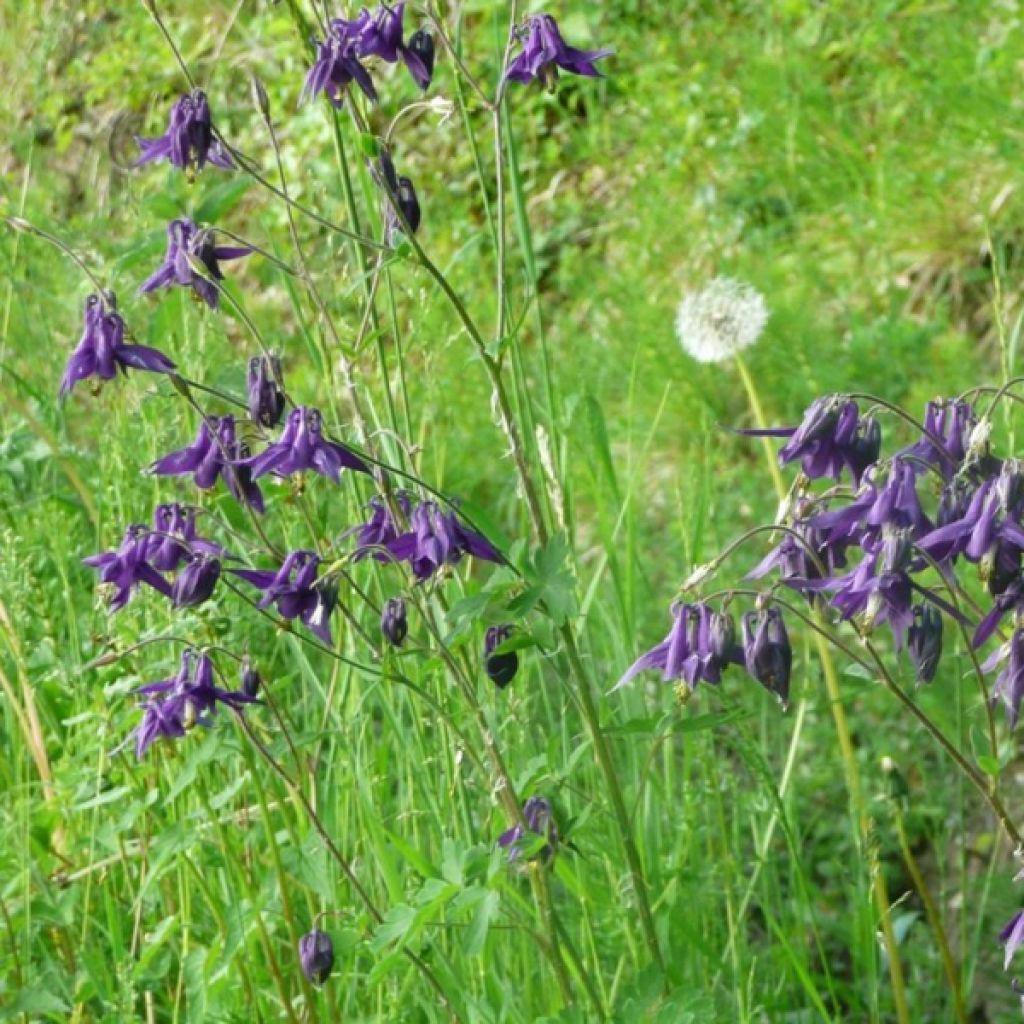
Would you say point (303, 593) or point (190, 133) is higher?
point (190, 133)

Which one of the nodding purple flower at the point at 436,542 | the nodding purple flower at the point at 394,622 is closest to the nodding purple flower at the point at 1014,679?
the nodding purple flower at the point at 436,542

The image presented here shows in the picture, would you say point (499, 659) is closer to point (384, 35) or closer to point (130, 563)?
point (130, 563)

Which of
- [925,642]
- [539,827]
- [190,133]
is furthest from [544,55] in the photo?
[539,827]

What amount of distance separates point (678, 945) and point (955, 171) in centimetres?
325

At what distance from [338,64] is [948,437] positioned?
29.4 inches

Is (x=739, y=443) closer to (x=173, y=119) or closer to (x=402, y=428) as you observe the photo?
(x=402, y=428)

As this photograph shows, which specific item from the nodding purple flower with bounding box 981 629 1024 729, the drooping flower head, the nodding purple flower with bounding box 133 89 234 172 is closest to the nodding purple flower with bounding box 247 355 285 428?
the nodding purple flower with bounding box 133 89 234 172

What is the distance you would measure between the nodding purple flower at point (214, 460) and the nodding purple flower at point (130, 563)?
0.09 metres

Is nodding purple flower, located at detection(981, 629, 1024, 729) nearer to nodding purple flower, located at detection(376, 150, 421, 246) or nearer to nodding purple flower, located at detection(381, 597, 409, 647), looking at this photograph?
nodding purple flower, located at detection(381, 597, 409, 647)

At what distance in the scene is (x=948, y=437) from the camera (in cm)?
160

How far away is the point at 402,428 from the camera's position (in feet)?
7.39

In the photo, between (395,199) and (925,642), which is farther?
(395,199)

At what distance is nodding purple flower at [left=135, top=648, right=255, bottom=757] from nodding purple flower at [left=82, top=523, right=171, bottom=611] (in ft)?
0.34

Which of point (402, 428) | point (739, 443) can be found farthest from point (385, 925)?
point (739, 443)
